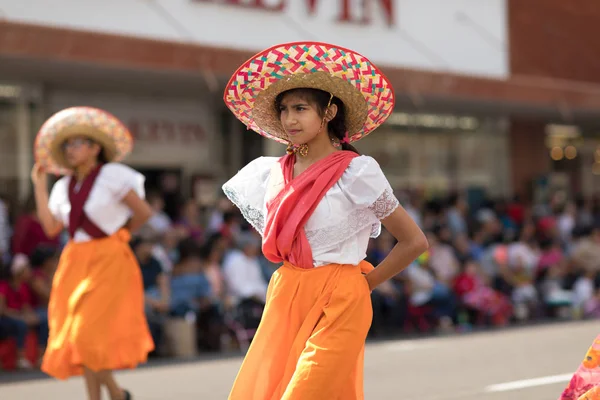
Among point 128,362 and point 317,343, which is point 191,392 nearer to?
point 128,362

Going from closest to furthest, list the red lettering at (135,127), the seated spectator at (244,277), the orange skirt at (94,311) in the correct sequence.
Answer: the orange skirt at (94,311)
the seated spectator at (244,277)
the red lettering at (135,127)

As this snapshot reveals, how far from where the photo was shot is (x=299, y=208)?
13.3 feet

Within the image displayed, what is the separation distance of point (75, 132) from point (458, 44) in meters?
14.7

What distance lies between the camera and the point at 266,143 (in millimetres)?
17938

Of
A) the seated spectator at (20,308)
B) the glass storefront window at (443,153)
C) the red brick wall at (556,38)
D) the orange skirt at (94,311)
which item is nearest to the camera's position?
the orange skirt at (94,311)

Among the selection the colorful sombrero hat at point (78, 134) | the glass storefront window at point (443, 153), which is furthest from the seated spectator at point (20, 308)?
the glass storefront window at point (443, 153)

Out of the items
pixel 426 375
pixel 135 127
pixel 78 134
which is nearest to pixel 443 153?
pixel 135 127

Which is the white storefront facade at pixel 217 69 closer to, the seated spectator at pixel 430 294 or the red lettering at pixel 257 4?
the red lettering at pixel 257 4

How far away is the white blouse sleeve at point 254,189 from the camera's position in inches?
173

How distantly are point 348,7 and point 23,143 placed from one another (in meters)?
6.53

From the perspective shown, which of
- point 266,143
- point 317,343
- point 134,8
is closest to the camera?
point 317,343

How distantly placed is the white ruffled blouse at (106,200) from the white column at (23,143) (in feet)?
27.1

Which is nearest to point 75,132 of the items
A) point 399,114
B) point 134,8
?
point 134,8

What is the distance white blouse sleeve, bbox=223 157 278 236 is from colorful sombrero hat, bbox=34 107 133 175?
7.75 ft
